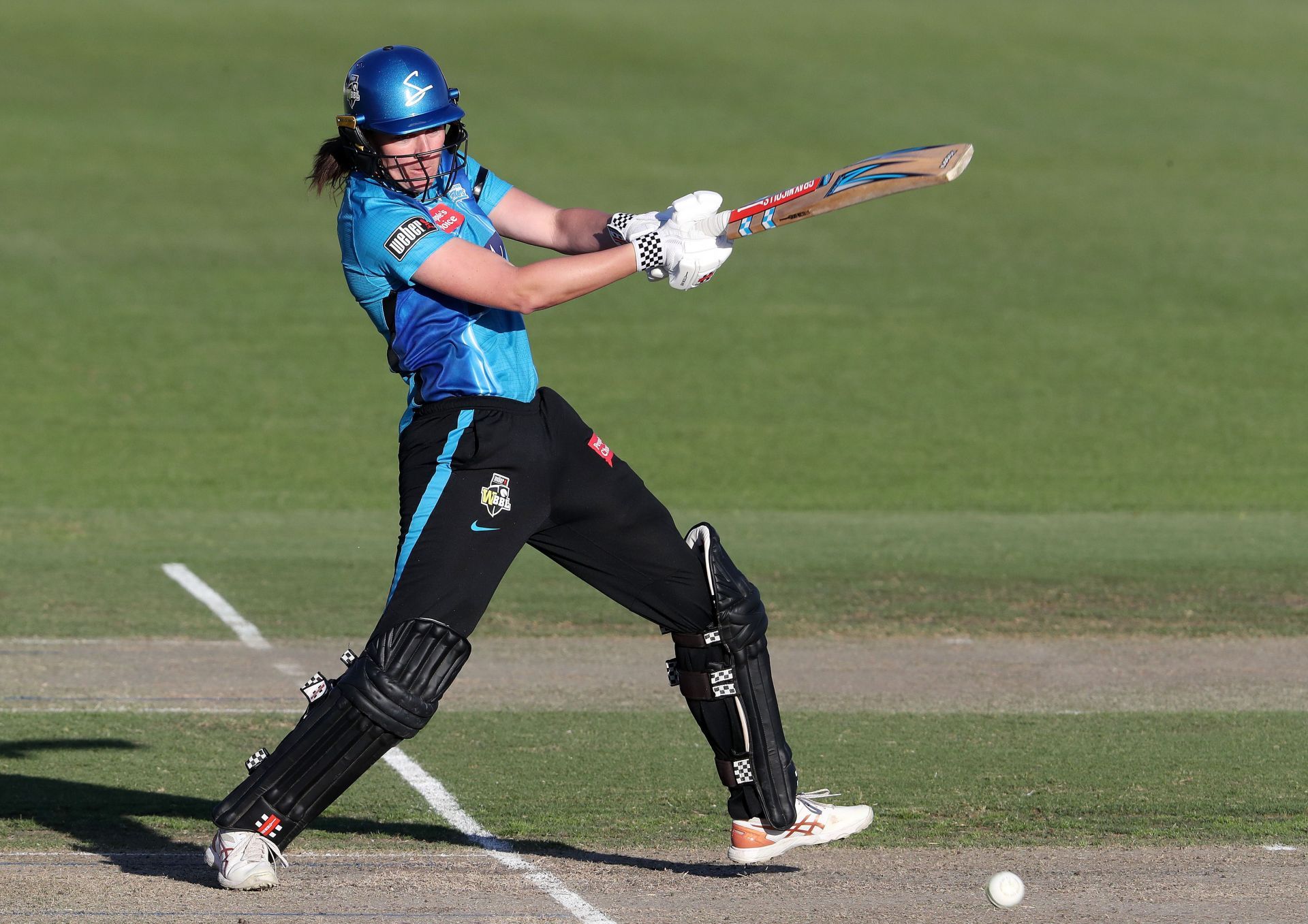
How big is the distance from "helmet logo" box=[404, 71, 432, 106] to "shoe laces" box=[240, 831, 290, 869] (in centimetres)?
230

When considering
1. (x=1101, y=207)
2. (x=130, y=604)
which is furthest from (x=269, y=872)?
(x=1101, y=207)

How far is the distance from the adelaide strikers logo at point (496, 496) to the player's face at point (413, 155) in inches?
38.2

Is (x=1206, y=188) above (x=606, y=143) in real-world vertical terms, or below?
below

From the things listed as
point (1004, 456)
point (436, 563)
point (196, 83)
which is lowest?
point (1004, 456)

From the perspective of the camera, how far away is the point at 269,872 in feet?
18.1

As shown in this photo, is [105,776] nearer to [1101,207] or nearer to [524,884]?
[524,884]

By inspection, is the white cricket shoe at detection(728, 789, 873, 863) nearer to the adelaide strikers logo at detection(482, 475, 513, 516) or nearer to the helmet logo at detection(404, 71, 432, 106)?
the adelaide strikers logo at detection(482, 475, 513, 516)

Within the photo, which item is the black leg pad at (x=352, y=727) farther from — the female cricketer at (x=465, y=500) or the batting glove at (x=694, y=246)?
the batting glove at (x=694, y=246)

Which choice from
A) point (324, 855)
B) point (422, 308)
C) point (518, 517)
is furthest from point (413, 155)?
point (324, 855)

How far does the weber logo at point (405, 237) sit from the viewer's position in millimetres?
5391

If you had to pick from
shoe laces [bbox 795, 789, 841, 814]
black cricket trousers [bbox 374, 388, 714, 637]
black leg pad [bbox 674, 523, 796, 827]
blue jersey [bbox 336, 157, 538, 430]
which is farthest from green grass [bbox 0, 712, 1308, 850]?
blue jersey [bbox 336, 157, 538, 430]

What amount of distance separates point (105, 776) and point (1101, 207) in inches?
1140

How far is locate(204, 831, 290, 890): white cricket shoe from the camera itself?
18.0ft

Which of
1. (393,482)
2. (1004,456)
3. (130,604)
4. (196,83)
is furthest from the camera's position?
(196,83)
